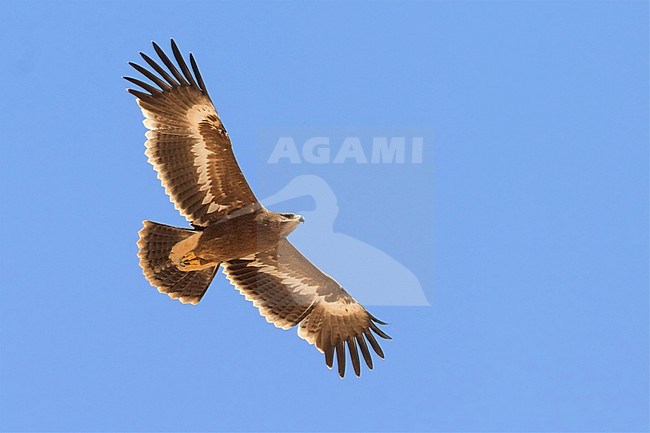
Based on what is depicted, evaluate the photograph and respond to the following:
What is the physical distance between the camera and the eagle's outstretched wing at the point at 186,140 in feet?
43.0

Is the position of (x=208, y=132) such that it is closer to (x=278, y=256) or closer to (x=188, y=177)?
(x=188, y=177)

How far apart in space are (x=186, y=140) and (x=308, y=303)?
2.68 metres

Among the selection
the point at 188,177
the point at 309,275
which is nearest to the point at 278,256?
the point at 309,275

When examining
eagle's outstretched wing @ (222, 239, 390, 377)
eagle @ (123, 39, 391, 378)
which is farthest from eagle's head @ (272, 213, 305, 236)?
eagle's outstretched wing @ (222, 239, 390, 377)

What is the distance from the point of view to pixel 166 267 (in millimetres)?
13477

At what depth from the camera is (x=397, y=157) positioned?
43.1 feet

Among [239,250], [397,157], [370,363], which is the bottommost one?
[370,363]

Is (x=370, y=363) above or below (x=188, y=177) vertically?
below

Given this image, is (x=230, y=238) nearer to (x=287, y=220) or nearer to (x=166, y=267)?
(x=287, y=220)

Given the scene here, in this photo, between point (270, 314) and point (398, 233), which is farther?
point (270, 314)

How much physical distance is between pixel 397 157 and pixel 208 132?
2.19 m

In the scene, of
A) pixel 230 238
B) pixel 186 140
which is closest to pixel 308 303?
pixel 230 238

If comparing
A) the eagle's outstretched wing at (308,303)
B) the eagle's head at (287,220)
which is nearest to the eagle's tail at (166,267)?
the eagle's outstretched wing at (308,303)

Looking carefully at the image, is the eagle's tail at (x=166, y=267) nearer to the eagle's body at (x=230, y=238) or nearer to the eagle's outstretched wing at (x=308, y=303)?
the eagle's body at (x=230, y=238)
